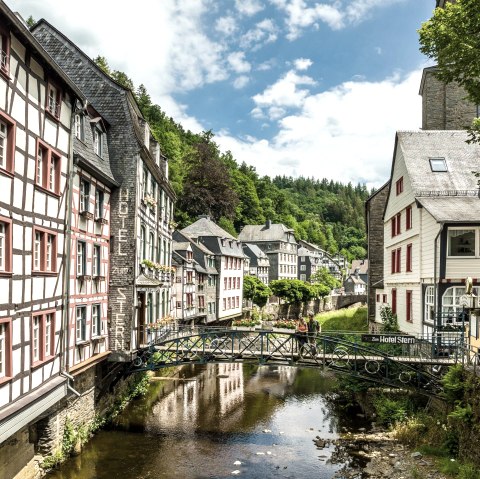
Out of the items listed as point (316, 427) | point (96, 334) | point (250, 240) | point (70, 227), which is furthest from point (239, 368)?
point (250, 240)

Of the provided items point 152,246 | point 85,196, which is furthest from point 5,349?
point 152,246

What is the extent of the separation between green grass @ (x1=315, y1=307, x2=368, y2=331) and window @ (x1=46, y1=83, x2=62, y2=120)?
3023 cm

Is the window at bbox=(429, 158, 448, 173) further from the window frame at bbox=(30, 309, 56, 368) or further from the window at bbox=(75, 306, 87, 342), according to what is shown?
the window frame at bbox=(30, 309, 56, 368)

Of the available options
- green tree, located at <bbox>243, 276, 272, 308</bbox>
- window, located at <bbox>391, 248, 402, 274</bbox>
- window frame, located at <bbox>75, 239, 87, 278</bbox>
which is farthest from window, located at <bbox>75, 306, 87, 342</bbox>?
green tree, located at <bbox>243, 276, 272, 308</bbox>

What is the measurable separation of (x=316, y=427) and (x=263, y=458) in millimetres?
4380

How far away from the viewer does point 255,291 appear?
206 feet

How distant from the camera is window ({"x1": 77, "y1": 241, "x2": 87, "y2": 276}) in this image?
17.6 m

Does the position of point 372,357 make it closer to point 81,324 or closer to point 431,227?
point 431,227

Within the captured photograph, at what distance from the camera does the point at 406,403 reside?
20922 mm

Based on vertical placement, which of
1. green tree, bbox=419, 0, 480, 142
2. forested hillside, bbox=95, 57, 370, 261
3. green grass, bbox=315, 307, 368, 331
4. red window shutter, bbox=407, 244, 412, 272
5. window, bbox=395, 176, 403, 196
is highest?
forested hillside, bbox=95, 57, 370, 261

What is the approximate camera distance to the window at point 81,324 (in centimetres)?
1734

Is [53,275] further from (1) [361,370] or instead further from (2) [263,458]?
(1) [361,370]

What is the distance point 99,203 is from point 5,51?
28.4 ft

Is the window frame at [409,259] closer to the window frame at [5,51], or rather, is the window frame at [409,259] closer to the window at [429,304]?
the window at [429,304]
